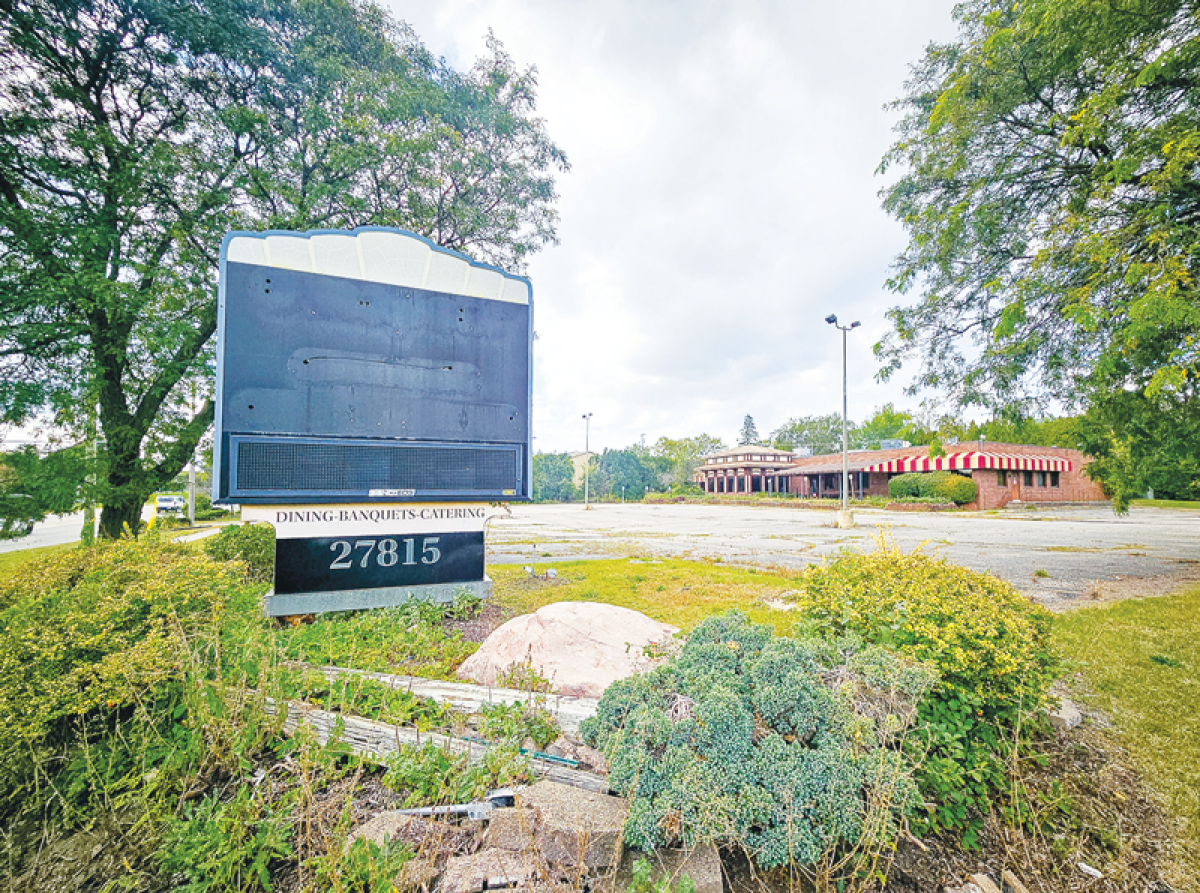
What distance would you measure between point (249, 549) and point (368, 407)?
4.46 metres

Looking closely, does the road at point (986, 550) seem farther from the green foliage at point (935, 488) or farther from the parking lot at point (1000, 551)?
the green foliage at point (935, 488)

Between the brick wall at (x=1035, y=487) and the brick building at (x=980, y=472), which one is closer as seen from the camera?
the brick wall at (x=1035, y=487)

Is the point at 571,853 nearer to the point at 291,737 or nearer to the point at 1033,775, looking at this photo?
the point at 291,737

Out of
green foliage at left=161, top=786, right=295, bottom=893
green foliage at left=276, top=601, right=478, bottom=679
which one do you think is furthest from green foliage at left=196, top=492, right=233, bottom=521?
green foliage at left=161, top=786, right=295, bottom=893

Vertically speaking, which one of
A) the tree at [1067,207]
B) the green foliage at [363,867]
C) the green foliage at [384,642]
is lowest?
the green foliage at [384,642]

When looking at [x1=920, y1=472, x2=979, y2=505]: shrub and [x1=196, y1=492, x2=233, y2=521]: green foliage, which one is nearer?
[x1=196, y1=492, x2=233, y2=521]: green foliage

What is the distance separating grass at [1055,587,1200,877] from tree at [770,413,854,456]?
239 feet

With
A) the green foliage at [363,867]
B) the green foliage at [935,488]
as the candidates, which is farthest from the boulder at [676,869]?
the green foliage at [935,488]

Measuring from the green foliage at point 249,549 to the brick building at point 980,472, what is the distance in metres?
31.1

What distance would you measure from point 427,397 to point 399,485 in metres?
0.97

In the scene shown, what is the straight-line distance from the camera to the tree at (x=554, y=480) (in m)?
55.1

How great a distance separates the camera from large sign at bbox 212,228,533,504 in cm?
418

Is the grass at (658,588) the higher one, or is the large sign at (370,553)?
the large sign at (370,553)

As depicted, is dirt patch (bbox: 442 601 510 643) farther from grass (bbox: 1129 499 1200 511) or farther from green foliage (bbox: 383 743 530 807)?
→ grass (bbox: 1129 499 1200 511)
